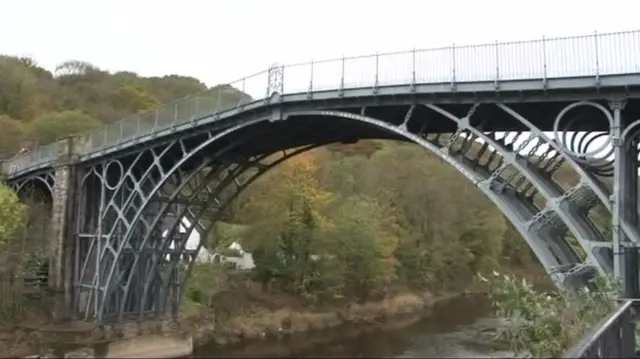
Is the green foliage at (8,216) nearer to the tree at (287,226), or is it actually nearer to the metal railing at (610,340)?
the tree at (287,226)

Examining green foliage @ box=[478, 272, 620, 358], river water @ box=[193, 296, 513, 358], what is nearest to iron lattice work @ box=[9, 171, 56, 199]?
river water @ box=[193, 296, 513, 358]

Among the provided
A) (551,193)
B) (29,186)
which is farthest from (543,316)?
(29,186)

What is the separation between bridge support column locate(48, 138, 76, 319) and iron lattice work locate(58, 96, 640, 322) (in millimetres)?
395

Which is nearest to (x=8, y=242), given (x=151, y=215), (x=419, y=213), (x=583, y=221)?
(x=151, y=215)

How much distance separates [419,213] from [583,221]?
32.3 meters

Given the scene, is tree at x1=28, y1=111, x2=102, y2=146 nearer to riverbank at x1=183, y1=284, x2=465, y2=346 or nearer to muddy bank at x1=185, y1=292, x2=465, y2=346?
riverbank at x1=183, y1=284, x2=465, y2=346

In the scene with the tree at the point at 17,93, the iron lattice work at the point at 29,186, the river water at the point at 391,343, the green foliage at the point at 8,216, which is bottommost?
the river water at the point at 391,343

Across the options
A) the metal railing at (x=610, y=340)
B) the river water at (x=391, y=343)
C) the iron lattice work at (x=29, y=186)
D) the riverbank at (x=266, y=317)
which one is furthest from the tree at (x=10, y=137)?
the metal railing at (x=610, y=340)

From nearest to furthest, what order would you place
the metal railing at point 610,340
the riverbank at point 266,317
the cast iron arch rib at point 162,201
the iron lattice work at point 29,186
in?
the metal railing at point 610,340 < the cast iron arch rib at point 162,201 < the riverbank at point 266,317 < the iron lattice work at point 29,186

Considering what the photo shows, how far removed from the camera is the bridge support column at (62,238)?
2458cm

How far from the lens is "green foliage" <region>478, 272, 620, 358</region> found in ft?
21.0

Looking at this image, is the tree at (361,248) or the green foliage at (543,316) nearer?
the green foliage at (543,316)

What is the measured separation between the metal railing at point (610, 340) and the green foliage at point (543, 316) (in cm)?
60

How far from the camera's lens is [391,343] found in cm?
2583
